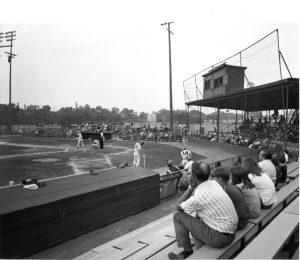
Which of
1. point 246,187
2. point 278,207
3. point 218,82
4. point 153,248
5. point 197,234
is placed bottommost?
point 153,248

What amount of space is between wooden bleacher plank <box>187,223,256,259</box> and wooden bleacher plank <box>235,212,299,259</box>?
37 centimetres

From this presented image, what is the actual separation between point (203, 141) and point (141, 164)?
32.6ft

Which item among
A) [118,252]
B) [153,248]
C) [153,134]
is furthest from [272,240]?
[153,134]

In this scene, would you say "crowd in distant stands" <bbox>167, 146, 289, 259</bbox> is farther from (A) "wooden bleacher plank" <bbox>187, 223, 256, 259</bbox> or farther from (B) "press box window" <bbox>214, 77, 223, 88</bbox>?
(B) "press box window" <bbox>214, 77, 223, 88</bbox>

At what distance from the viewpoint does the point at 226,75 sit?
77.0ft

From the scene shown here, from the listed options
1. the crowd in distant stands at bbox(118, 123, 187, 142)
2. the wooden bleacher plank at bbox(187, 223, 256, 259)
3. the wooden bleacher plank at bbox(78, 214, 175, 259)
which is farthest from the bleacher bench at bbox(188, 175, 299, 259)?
the crowd in distant stands at bbox(118, 123, 187, 142)

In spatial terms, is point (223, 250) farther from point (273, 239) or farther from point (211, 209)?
point (273, 239)

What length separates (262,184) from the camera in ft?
17.0

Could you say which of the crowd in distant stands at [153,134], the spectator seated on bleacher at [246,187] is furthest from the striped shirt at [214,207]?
the crowd in distant stands at [153,134]

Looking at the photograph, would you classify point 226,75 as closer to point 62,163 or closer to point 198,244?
point 62,163

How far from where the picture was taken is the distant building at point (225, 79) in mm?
23344

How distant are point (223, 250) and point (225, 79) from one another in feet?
70.5

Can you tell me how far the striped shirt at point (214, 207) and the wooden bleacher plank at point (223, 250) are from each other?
236mm

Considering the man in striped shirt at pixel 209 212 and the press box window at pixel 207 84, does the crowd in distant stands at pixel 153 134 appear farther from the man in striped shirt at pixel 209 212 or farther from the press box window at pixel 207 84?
the man in striped shirt at pixel 209 212
